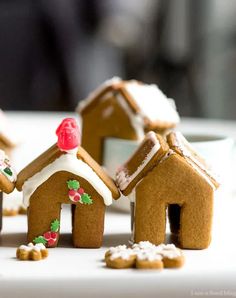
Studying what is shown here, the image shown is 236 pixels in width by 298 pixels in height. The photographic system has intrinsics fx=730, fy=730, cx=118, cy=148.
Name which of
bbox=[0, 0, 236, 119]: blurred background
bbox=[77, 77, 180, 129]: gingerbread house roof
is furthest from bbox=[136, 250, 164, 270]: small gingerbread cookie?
bbox=[0, 0, 236, 119]: blurred background

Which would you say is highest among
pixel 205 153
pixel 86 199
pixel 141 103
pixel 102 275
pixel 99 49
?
pixel 99 49

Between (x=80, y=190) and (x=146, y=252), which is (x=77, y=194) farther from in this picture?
(x=146, y=252)

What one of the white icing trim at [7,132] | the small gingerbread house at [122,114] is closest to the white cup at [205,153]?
the small gingerbread house at [122,114]

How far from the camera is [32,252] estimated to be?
98 centimetres

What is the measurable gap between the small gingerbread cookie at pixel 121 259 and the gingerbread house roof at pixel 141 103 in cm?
46

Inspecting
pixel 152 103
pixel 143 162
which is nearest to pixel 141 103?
pixel 152 103

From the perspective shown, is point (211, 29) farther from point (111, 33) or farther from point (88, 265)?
point (88, 265)

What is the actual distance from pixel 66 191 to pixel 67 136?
0.26 ft

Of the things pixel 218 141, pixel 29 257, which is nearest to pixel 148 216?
pixel 29 257

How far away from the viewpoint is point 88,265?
0.95 meters

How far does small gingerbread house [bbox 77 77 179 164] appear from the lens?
1395 mm

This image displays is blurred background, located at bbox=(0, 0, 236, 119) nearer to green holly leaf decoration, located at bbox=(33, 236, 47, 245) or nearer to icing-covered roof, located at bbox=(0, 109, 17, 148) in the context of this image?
icing-covered roof, located at bbox=(0, 109, 17, 148)

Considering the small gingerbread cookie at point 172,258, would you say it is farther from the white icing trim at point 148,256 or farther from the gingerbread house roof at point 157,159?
the gingerbread house roof at point 157,159

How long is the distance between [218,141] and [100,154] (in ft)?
0.86
